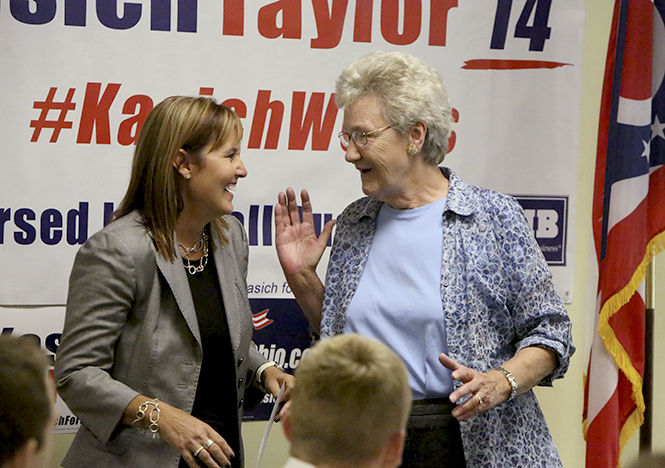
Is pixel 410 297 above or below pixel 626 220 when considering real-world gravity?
below

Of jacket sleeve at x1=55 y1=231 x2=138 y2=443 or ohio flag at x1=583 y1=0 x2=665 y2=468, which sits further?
ohio flag at x1=583 y1=0 x2=665 y2=468

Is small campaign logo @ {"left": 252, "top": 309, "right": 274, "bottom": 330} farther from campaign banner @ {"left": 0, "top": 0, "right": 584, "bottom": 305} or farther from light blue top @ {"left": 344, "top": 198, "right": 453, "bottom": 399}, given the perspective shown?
light blue top @ {"left": 344, "top": 198, "right": 453, "bottom": 399}

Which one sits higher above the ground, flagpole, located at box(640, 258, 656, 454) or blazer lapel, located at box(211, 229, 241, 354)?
blazer lapel, located at box(211, 229, 241, 354)

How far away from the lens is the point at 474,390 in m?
1.96

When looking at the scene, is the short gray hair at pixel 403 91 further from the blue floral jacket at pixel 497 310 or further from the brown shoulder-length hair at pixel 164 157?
the brown shoulder-length hair at pixel 164 157

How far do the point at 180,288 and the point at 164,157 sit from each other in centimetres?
33

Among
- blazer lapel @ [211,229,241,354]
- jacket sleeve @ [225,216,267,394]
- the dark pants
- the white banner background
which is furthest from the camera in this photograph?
the white banner background

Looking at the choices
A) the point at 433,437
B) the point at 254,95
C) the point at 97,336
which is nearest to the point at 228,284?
the point at 97,336

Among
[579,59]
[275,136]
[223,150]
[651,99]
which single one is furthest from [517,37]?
[223,150]

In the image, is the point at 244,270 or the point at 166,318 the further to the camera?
the point at 244,270

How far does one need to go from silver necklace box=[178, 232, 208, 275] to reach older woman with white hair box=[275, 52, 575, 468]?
0.34 metres

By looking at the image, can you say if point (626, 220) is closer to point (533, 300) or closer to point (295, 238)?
point (533, 300)

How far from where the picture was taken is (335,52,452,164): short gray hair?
2.19m

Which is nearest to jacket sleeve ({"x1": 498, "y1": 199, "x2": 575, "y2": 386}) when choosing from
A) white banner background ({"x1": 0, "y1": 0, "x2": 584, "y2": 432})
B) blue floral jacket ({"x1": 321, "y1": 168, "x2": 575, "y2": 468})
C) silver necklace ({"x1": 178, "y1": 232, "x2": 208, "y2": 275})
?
blue floral jacket ({"x1": 321, "y1": 168, "x2": 575, "y2": 468})
